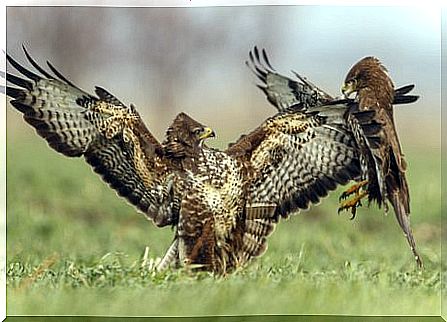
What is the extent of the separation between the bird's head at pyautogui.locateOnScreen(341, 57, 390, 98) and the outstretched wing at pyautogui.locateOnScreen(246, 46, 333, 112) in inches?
2.7

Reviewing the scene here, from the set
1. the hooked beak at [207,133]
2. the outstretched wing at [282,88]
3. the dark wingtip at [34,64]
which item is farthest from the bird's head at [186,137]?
the dark wingtip at [34,64]

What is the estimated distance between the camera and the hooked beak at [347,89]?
2.35 metres

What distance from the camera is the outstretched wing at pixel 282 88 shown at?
233 cm

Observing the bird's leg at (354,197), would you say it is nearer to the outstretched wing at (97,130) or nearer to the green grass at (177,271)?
the green grass at (177,271)

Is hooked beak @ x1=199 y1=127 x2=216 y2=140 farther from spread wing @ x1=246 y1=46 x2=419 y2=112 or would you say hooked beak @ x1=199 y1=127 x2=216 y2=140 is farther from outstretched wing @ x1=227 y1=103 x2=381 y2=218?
spread wing @ x1=246 y1=46 x2=419 y2=112

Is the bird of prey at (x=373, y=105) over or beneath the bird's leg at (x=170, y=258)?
over

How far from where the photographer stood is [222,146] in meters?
2.35

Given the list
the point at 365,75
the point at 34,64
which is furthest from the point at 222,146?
the point at 34,64

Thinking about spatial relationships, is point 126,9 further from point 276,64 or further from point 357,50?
point 357,50

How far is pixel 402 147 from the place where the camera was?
2361 millimetres

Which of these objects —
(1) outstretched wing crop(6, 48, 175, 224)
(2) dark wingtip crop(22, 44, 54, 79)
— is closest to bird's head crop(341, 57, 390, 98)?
(1) outstretched wing crop(6, 48, 175, 224)

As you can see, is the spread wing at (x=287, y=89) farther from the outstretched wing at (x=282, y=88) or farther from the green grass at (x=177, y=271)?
the green grass at (x=177, y=271)

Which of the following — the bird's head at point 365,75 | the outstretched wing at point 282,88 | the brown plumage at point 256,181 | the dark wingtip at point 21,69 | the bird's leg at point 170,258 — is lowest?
the bird's leg at point 170,258

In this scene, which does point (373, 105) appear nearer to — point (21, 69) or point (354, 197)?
point (354, 197)
